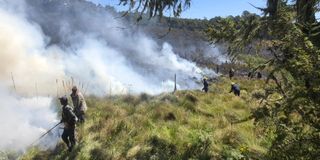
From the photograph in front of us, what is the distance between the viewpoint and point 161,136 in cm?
1175

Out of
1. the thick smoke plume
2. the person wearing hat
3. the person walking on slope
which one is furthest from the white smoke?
the person wearing hat

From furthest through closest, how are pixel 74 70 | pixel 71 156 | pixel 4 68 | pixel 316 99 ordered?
1. pixel 74 70
2. pixel 4 68
3. pixel 71 156
4. pixel 316 99

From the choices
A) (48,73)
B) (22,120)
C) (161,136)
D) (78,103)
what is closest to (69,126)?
(78,103)

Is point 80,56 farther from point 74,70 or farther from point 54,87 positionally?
point 54,87

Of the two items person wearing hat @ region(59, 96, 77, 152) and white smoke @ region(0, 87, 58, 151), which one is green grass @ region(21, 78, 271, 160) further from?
white smoke @ region(0, 87, 58, 151)

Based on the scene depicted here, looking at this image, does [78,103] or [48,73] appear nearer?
[78,103]

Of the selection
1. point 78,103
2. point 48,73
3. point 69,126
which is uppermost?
point 78,103

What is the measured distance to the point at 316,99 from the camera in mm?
Result: 4637

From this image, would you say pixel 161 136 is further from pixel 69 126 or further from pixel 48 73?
pixel 48 73

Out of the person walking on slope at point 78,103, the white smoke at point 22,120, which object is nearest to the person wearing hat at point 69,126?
the white smoke at point 22,120

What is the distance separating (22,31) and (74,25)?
41.2 m

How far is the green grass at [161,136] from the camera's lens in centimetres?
1076

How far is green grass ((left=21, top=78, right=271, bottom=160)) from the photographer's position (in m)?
10.8

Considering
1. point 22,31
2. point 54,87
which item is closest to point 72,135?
point 54,87
